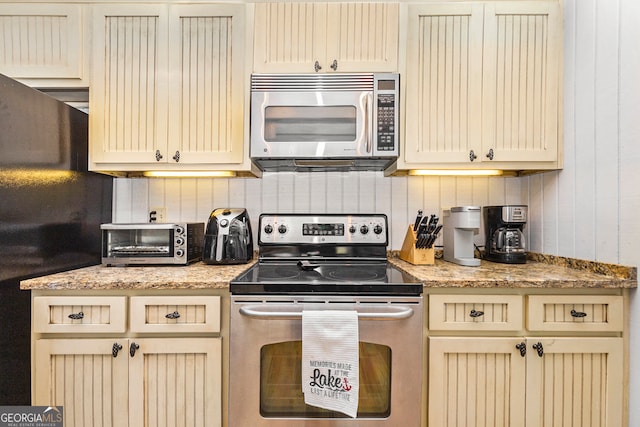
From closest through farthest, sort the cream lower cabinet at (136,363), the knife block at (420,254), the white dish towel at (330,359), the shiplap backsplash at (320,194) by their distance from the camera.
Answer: the white dish towel at (330,359), the cream lower cabinet at (136,363), the knife block at (420,254), the shiplap backsplash at (320,194)

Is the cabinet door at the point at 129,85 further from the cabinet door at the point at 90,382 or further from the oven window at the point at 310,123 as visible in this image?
the cabinet door at the point at 90,382

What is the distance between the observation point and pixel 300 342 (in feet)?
4.54

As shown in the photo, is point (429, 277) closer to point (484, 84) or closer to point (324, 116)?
point (324, 116)

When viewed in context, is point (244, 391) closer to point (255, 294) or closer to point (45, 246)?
point (255, 294)

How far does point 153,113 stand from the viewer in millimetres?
1802

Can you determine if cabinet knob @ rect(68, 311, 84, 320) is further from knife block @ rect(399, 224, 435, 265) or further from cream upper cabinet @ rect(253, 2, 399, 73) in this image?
knife block @ rect(399, 224, 435, 265)

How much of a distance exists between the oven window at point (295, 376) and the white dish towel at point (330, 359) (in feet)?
0.29

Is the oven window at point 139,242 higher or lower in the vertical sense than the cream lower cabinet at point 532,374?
higher

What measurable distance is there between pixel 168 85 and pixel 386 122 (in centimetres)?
111

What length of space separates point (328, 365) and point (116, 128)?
1.54 metres

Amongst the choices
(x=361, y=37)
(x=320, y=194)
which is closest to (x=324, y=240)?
(x=320, y=194)

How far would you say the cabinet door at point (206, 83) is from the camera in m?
1.77

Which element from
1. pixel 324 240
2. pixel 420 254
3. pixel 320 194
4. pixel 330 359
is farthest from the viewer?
pixel 320 194

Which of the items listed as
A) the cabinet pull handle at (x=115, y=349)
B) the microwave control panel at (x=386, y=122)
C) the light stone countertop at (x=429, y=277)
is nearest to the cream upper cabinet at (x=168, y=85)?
the light stone countertop at (x=429, y=277)
